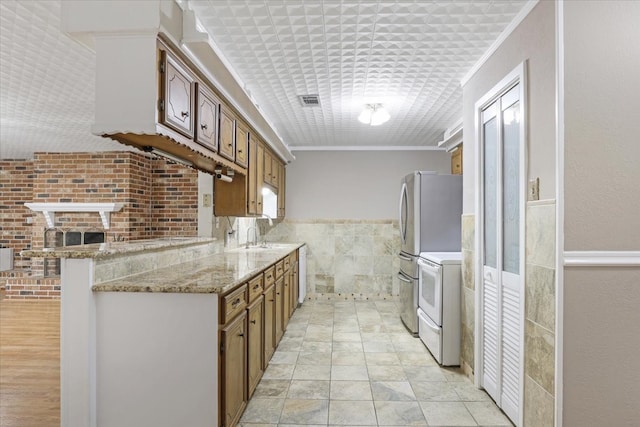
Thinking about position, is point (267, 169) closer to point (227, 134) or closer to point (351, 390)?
point (227, 134)

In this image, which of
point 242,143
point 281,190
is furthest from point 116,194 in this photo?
point 242,143

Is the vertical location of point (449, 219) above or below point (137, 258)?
above

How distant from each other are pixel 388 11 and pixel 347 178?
408cm

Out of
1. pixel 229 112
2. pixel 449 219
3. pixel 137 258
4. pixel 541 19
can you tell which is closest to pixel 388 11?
pixel 541 19

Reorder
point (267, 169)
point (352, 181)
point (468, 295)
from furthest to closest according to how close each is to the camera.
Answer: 1. point (352, 181)
2. point (267, 169)
3. point (468, 295)

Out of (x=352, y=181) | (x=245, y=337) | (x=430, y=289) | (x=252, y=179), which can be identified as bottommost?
(x=245, y=337)

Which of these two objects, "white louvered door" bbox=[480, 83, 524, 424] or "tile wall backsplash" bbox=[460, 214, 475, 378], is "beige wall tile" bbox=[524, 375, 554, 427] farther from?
"tile wall backsplash" bbox=[460, 214, 475, 378]

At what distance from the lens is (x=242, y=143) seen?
367 centimetres

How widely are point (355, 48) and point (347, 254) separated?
153 inches

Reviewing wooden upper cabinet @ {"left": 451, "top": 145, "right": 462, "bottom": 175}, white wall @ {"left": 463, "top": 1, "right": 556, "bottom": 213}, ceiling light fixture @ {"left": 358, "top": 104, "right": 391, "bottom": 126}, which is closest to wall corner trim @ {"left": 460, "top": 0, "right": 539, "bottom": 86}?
white wall @ {"left": 463, "top": 1, "right": 556, "bottom": 213}

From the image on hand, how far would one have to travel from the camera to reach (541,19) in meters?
2.02

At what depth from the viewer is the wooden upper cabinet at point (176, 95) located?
1996 millimetres

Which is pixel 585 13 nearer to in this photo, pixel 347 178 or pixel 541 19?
pixel 541 19

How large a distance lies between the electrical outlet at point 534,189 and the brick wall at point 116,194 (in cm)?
469
